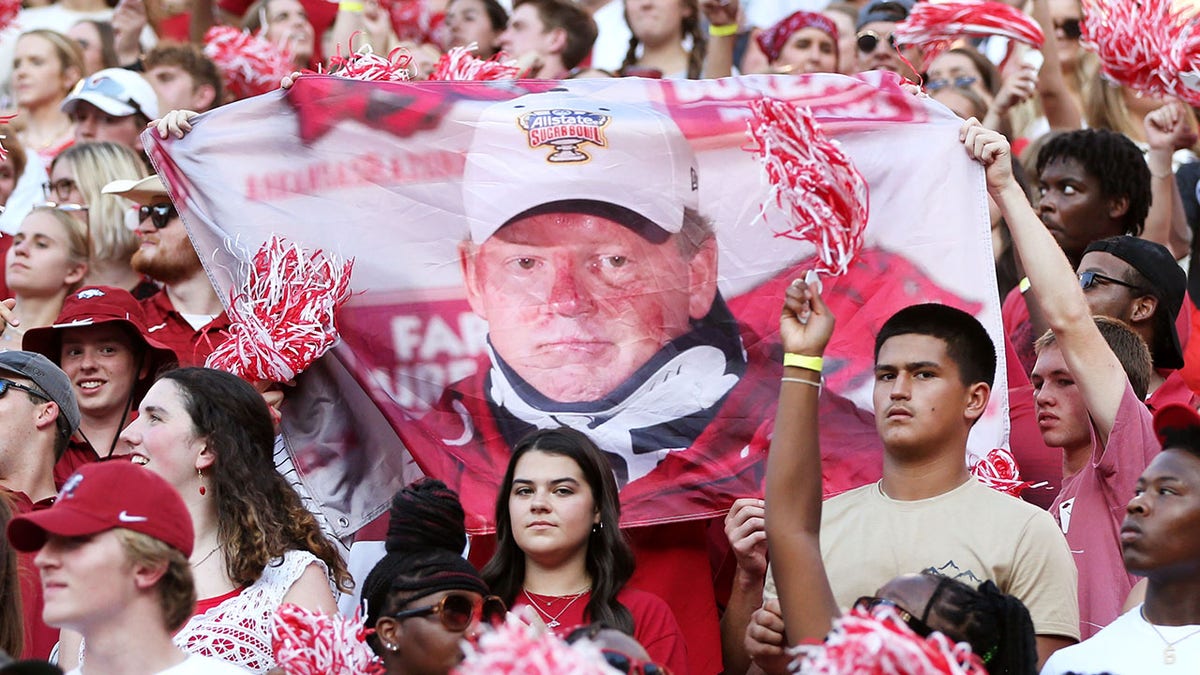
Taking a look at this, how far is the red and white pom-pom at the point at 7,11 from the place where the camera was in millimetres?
9352

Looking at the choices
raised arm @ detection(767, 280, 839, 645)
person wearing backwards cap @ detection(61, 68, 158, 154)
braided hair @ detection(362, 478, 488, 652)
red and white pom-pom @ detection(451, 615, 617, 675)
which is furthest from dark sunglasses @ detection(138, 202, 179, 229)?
red and white pom-pom @ detection(451, 615, 617, 675)

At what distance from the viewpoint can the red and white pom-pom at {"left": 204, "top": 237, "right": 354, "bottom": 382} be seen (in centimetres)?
578

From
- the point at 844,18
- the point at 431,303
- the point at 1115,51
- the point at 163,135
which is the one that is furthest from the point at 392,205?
the point at 844,18

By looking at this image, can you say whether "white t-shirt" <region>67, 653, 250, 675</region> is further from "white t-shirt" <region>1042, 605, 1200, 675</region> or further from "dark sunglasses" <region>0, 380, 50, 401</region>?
"white t-shirt" <region>1042, 605, 1200, 675</region>

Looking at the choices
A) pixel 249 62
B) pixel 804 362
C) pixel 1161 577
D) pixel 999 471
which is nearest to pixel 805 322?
pixel 804 362

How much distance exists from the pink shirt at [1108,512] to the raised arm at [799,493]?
112cm

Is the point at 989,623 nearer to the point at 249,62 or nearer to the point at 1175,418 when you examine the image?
the point at 1175,418

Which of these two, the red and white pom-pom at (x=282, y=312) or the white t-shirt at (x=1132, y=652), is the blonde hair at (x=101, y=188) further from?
the white t-shirt at (x=1132, y=652)

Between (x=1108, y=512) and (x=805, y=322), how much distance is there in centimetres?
137

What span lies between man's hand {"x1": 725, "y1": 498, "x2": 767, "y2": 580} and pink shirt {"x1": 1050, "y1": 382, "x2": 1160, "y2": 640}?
35.0 inches

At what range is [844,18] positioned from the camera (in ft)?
32.2

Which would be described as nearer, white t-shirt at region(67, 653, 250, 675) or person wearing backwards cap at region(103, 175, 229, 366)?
white t-shirt at region(67, 653, 250, 675)

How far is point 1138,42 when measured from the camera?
6.99 metres

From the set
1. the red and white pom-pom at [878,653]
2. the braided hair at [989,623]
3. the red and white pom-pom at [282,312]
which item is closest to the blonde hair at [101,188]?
the red and white pom-pom at [282,312]
